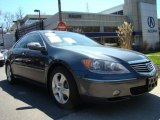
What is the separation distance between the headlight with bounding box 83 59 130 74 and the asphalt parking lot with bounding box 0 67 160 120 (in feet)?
2.42

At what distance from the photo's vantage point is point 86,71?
4.73 meters

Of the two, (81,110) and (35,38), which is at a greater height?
(35,38)

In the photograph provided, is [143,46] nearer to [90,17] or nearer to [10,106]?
[90,17]

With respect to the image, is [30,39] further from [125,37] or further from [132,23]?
[132,23]

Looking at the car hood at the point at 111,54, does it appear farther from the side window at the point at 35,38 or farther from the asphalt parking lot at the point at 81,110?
the side window at the point at 35,38

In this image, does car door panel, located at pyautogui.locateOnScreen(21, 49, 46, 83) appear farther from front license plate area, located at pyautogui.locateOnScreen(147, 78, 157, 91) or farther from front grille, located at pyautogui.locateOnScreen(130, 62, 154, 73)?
front license plate area, located at pyautogui.locateOnScreen(147, 78, 157, 91)

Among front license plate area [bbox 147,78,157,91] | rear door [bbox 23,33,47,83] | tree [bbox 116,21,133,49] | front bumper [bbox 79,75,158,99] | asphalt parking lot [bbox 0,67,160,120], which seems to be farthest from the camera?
tree [bbox 116,21,133,49]

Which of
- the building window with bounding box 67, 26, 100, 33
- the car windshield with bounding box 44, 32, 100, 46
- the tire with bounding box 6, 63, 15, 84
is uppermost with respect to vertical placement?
the building window with bounding box 67, 26, 100, 33

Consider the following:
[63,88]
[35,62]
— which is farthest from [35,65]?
[63,88]

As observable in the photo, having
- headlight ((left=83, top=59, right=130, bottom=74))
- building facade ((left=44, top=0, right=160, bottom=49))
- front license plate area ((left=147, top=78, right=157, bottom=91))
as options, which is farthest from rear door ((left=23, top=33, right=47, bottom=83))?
building facade ((left=44, top=0, right=160, bottom=49))

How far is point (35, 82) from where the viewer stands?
20.8 ft

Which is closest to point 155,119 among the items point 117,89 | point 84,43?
point 117,89

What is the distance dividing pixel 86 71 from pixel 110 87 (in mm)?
466

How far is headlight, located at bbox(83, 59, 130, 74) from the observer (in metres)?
4.64
